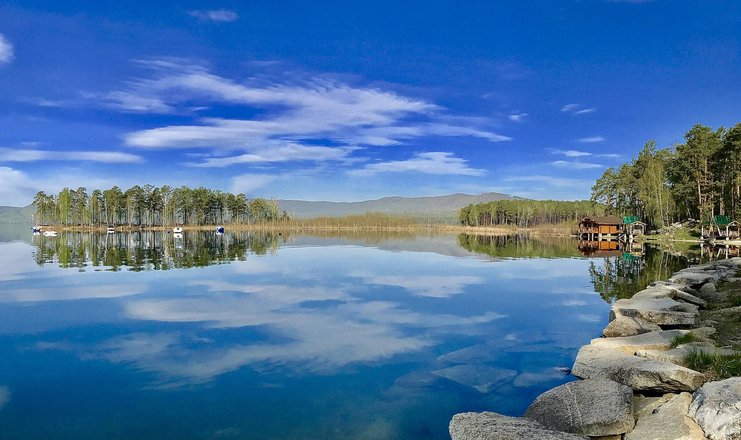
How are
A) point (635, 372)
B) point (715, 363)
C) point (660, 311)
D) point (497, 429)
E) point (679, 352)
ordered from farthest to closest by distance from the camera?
point (660, 311), point (679, 352), point (635, 372), point (715, 363), point (497, 429)

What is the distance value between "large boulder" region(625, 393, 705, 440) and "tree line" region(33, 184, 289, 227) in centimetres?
14630

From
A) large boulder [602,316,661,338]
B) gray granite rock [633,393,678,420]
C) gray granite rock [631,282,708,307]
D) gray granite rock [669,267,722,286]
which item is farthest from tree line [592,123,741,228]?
gray granite rock [633,393,678,420]

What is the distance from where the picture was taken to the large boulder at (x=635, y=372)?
7.94m

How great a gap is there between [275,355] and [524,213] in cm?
16082

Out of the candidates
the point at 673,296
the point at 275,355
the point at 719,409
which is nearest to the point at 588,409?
the point at 719,409

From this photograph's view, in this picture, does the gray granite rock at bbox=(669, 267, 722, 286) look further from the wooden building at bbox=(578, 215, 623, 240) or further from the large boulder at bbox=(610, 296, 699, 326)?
the wooden building at bbox=(578, 215, 623, 240)

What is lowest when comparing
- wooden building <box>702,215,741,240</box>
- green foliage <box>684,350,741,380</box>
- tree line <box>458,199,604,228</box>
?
green foliage <box>684,350,741,380</box>

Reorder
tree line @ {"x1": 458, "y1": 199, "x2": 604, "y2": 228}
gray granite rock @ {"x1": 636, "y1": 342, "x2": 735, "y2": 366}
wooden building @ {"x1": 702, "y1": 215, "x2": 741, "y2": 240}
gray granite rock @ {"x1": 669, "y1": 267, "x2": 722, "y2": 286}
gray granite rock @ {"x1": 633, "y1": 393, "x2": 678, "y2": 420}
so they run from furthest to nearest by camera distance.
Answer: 1. tree line @ {"x1": 458, "y1": 199, "x2": 604, "y2": 228}
2. wooden building @ {"x1": 702, "y1": 215, "x2": 741, "y2": 240}
3. gray granite rock @ {"x1": 669, "y1": 267, "x2": 722, "y2": 286}
4. gray granite rock @ {"x1": 636, "y1": 342, "x2": 735, "y2": 366}
5. gray granite rock @ {"x1": 633, "y1": 393, "x2": 678, "y2": 420}

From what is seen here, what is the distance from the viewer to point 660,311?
1361 centimetres

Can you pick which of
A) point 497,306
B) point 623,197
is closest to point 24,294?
point 497,306

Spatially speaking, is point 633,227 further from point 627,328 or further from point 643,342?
point 643,342

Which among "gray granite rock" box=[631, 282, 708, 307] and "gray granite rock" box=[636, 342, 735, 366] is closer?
"gray granite rock" box=[636, 342, 735, 366]

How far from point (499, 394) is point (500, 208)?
172m

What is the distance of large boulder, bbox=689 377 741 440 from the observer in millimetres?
5758
